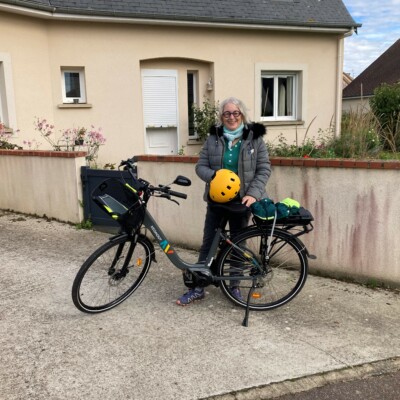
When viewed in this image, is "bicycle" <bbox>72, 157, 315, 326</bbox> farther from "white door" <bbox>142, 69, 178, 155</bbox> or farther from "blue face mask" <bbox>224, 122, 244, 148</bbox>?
"white door" <bbox>142, 69, 178, 155</bbox>

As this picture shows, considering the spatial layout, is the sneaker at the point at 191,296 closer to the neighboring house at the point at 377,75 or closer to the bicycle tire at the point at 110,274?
the bicycle tire at the point at 110,274

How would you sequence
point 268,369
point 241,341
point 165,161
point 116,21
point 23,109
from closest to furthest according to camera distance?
point 268,369
point 241,341
point 165,161
point 23,109
point 116,21

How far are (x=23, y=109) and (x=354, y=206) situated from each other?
676 centimetres

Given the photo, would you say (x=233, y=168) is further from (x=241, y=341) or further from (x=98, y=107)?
(x=98, y=107)

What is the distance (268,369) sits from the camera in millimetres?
2912

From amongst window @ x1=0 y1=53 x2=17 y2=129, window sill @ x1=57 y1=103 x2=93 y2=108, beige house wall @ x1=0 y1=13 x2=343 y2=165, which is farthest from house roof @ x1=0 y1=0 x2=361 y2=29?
window sill @ x1=57 y1=103 x2=93 y2=108

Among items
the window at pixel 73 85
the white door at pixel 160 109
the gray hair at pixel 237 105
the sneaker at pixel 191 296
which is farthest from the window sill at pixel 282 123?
the sneaker at pixel 191 296

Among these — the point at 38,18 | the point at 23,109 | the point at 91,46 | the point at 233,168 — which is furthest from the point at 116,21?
the point at 233,168

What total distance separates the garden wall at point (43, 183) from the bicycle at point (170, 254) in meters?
2.83

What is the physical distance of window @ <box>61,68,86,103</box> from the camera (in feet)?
30.6

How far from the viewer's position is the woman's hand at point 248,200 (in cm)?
357

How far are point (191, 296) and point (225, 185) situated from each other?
1.12 m

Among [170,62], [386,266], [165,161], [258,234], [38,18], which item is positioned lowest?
[386,266]

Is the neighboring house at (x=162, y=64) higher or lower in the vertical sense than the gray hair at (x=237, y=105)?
higher
